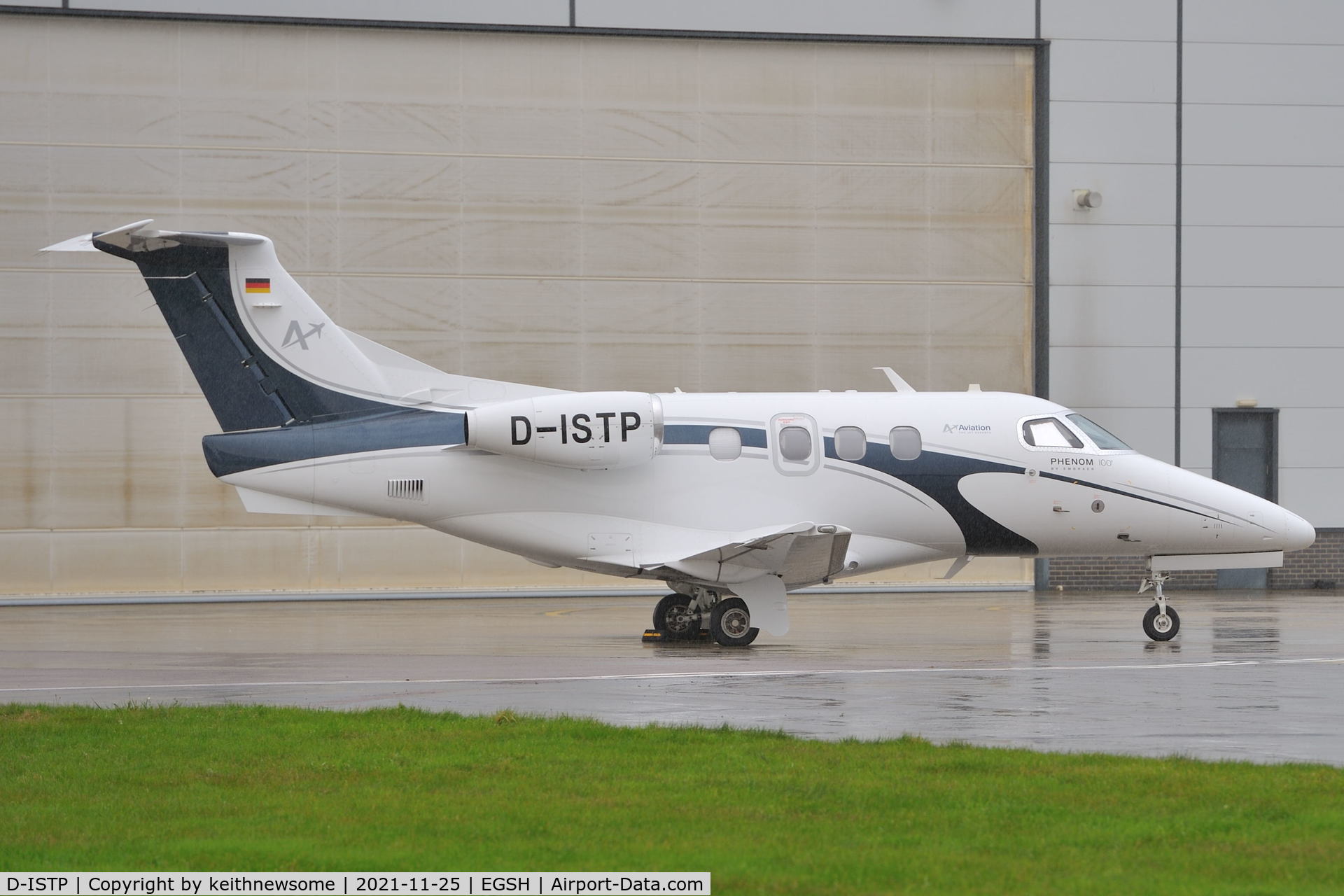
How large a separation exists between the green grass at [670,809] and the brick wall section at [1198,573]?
79.4 ft

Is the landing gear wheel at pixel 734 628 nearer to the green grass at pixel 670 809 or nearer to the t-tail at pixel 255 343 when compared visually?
the t-tail at pixel 255 343

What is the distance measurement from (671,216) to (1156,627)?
51.7ft

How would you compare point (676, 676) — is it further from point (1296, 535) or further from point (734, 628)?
point (1296, 535)

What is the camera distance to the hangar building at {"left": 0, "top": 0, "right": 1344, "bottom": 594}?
30.7 meters

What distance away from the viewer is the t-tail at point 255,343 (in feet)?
62.5

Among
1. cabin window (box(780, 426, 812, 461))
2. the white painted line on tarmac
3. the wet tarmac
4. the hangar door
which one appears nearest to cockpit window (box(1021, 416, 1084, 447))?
the wet tarmac

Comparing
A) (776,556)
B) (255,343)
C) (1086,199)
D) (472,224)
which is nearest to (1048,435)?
(776,556)

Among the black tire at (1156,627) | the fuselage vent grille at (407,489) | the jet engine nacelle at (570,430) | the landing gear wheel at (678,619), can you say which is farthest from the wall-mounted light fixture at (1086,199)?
the fuselage vent grille at (407,489)

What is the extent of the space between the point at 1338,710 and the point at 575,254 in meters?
21.7

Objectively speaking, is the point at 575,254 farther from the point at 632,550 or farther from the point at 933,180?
the point at 632,550

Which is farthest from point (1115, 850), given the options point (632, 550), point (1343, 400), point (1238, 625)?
point (1343, 400)

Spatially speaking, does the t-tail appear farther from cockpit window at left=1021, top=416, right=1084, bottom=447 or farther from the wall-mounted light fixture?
the wall-mounted light fixture

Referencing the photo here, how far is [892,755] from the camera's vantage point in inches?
381

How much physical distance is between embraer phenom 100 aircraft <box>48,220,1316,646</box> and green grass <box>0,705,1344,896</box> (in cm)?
819
